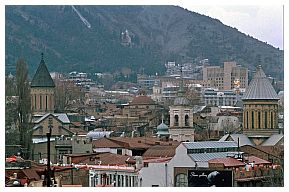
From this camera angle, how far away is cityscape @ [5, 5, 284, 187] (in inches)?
243

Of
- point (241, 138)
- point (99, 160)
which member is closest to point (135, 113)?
point (241, 138)

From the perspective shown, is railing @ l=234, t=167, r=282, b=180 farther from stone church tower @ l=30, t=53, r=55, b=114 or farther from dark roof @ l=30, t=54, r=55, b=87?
dark roof @ l=30, t=54, r=55, b=87

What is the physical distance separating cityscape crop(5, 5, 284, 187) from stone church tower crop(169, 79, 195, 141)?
0.03 metres

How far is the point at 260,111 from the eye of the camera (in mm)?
14719

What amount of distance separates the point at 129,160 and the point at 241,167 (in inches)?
64.3

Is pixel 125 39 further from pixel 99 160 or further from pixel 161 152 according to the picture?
pixel 99 160

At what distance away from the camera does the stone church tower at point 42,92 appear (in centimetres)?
1781

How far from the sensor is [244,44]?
150 feet

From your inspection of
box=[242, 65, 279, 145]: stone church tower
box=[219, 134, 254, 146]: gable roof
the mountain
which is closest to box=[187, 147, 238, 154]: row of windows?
box=[219, 134, 254, 146]: gable roof

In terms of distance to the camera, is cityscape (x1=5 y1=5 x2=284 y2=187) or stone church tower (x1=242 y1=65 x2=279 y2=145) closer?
cityscape (x1=5 y1=5 x2=284 y2=187)

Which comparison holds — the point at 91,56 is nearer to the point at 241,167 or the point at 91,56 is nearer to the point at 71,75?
the point at 71,75

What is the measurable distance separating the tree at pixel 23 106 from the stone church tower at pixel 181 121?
16.1 ft

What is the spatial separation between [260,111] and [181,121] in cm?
192

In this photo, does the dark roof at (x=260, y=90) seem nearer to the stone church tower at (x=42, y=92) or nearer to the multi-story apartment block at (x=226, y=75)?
the stone church tower at (x=42, y=92)
